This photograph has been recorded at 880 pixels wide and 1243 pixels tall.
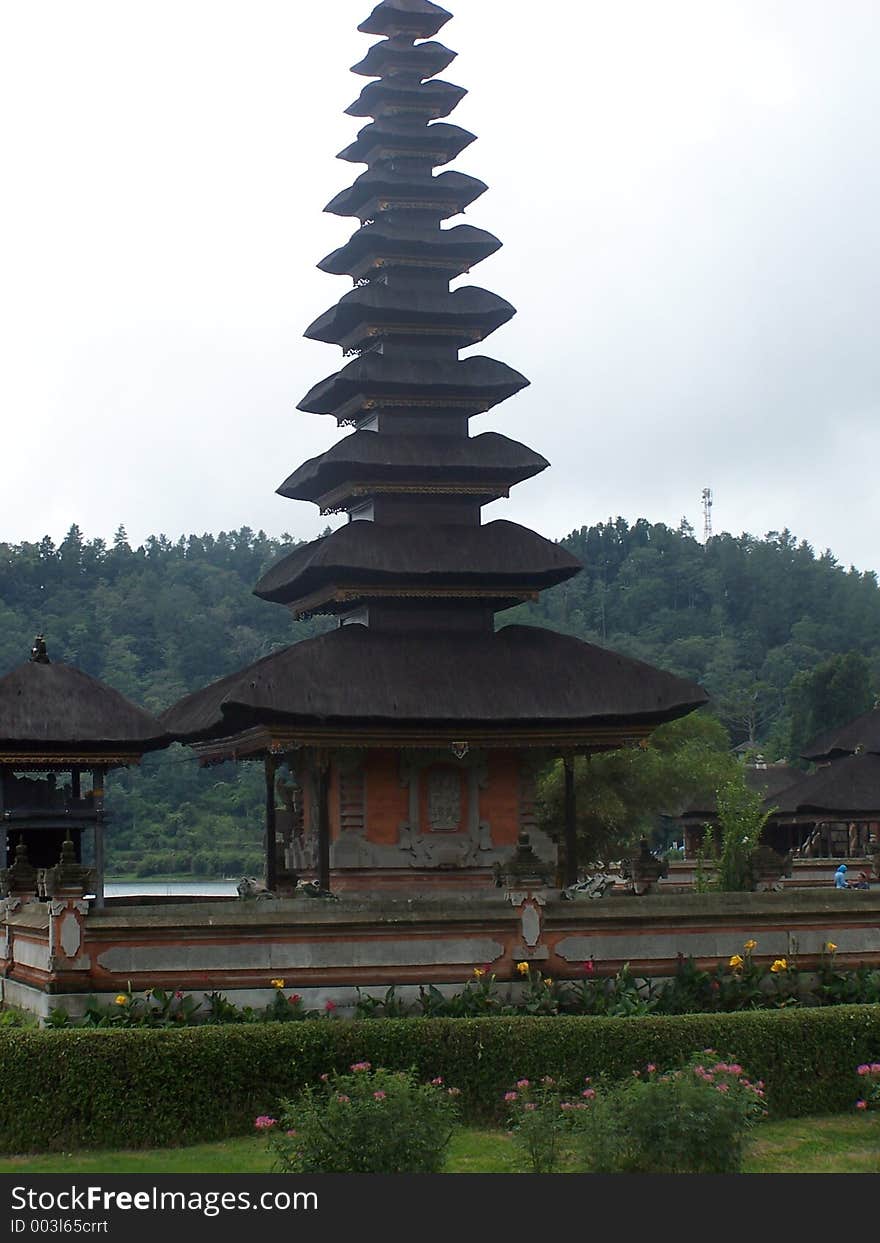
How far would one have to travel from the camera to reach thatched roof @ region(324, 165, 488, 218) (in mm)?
34844

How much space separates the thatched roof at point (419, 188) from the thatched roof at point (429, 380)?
11.4 feet

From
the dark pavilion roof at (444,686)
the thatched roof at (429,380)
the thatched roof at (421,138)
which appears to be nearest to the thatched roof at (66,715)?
the dark pavilion roof at (444,686)

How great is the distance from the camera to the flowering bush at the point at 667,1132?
14.3 m

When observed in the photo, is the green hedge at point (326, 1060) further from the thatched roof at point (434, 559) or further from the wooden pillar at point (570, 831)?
the thatched roof at point (434, 559)

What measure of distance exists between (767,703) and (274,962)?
96.3 m

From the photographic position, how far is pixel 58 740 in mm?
30609

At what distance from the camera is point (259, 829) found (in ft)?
282

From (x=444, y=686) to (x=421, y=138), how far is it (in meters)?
12.0

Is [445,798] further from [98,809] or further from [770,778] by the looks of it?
[770,778]

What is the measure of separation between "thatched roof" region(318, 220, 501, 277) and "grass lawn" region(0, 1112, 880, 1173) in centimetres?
2054

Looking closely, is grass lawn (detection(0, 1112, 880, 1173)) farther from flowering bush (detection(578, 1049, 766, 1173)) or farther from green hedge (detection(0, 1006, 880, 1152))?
flowering bush (detection(578, 1049, 766, 1173))

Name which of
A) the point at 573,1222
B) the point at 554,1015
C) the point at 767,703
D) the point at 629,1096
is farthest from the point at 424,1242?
the point at 767,703

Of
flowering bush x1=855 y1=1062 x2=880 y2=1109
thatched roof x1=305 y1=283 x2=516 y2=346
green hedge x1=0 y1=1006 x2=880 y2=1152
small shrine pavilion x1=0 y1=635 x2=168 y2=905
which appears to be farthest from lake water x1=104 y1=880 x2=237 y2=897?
flowering bush x1=855 y1=1062 x2=880 y2=1109

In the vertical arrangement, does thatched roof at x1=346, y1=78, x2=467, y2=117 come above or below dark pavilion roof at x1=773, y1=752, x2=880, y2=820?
above
